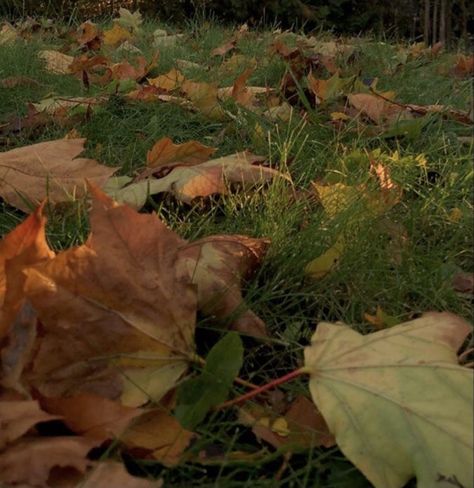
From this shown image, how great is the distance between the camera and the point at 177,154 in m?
1.65

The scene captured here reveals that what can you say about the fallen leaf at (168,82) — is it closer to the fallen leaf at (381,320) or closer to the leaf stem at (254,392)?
the fallen leaf at (381,320)

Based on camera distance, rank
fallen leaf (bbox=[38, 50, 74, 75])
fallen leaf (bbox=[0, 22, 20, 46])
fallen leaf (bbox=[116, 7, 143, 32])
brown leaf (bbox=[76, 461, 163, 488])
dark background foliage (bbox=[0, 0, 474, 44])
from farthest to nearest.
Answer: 1. dark background foliage (bbox=[0, 0, 474, 44])
2. fallen leaf (bbox=[116, 7, 143, 32])
3. fallen leaf (bbox=[0, 22, 20, 46])
4. fallen leaf (bbox=[38, 50, 74, 75])
5. brown leaf (bbox=[76, 461, 163, 488])

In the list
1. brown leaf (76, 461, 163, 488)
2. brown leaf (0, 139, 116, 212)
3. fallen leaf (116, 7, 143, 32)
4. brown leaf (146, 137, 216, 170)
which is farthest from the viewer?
fallen leaf (116, 7, 143, 32)

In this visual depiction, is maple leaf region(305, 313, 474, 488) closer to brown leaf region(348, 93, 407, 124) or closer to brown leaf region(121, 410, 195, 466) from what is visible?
brown leaf region(121, 410, 195, 466)

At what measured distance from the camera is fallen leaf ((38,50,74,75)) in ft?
10.0

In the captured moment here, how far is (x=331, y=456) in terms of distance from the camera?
98cm

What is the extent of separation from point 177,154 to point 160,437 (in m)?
0.81

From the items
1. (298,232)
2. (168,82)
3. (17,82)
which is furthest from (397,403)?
(17,82)

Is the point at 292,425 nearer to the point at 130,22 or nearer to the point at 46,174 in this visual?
the point at 46,174

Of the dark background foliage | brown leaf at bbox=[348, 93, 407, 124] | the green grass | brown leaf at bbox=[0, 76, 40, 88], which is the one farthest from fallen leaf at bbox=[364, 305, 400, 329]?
the dark background foliage

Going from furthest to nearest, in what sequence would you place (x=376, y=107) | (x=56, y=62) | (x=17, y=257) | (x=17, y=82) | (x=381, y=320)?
(x=56, y=62), (x=17, y=82), (x=376, y=107), (x=381, y=320), (x=17, y=257)

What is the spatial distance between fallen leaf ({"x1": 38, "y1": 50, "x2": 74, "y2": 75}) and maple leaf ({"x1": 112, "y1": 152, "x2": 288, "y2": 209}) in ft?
5.19

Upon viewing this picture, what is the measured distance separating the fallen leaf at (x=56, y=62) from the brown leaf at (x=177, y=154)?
57.7 inches

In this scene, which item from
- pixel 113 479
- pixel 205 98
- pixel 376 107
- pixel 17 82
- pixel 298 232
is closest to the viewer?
pixel 113 479
